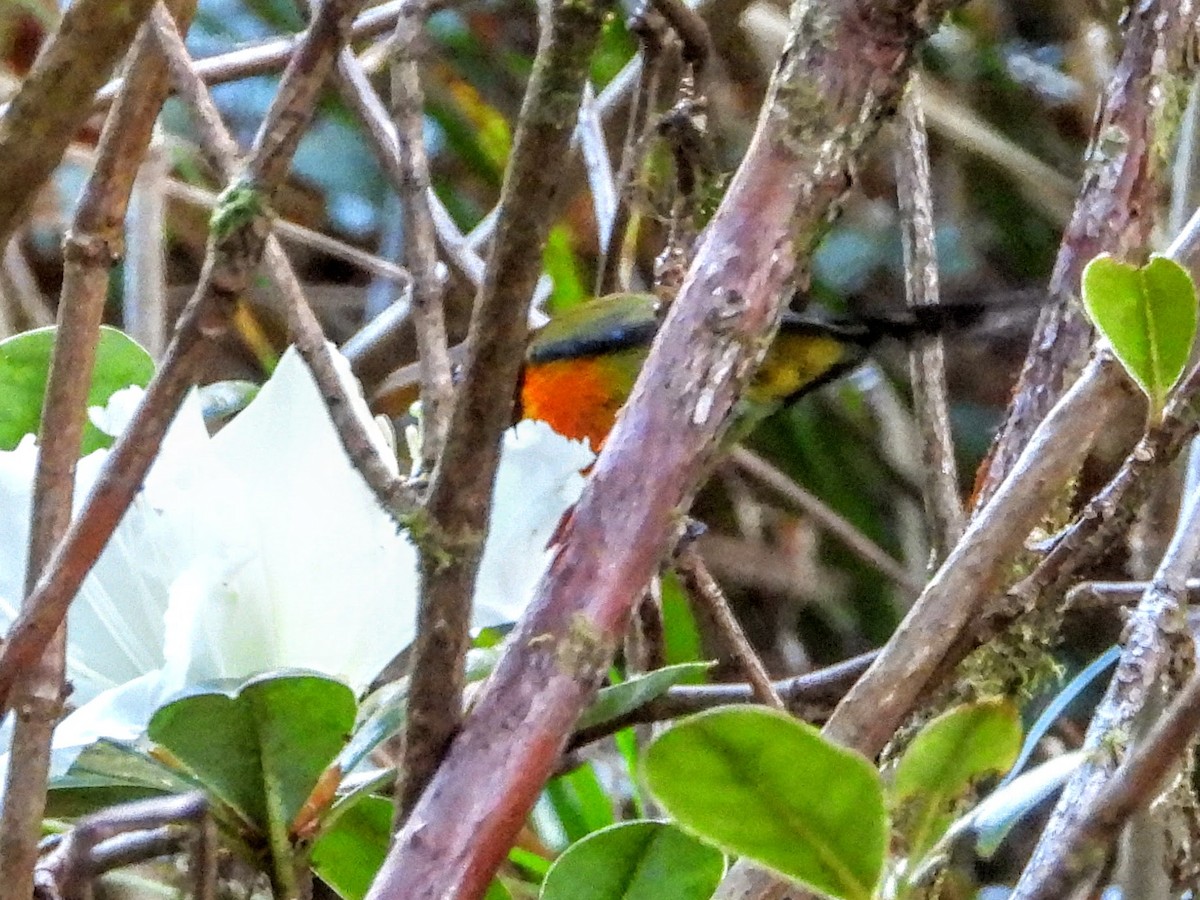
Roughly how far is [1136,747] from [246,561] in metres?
0.23

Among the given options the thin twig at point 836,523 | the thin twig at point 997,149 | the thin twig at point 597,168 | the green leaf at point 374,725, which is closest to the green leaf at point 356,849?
the green leaf at point 374,725

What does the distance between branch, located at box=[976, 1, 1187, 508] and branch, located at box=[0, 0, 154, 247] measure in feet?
1.38

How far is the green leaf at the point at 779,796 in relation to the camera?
0.33 meters

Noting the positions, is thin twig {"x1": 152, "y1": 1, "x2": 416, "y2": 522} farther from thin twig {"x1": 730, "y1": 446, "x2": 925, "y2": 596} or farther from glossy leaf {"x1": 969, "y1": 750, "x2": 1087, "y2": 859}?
thin twig {"x1": 730, "y1": 446, "x2": 925, "y2": 596}

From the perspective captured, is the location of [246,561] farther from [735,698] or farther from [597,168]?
[597,168]

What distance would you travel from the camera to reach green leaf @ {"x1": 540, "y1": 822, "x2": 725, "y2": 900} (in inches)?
16.4

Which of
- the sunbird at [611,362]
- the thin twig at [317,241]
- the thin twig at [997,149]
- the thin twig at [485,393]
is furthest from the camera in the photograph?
the thin twig at [997,149]

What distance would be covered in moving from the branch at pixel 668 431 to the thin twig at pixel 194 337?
0.30 feet

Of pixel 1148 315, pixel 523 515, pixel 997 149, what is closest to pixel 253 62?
pixel 523 515

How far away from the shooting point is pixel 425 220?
53 centimetres

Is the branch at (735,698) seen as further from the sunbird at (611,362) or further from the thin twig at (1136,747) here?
the sunbird at (611,362)

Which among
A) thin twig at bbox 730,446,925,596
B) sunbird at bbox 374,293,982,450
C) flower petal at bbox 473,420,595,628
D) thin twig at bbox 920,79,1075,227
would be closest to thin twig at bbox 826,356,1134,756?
flower petal at bbox 473,420,595,628

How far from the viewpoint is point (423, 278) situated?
1.76 ft

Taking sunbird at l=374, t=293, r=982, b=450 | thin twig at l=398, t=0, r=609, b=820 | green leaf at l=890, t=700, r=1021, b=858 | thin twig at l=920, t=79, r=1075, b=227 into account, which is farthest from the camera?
thin twig at l=920, t=79, r=1075, b=227
